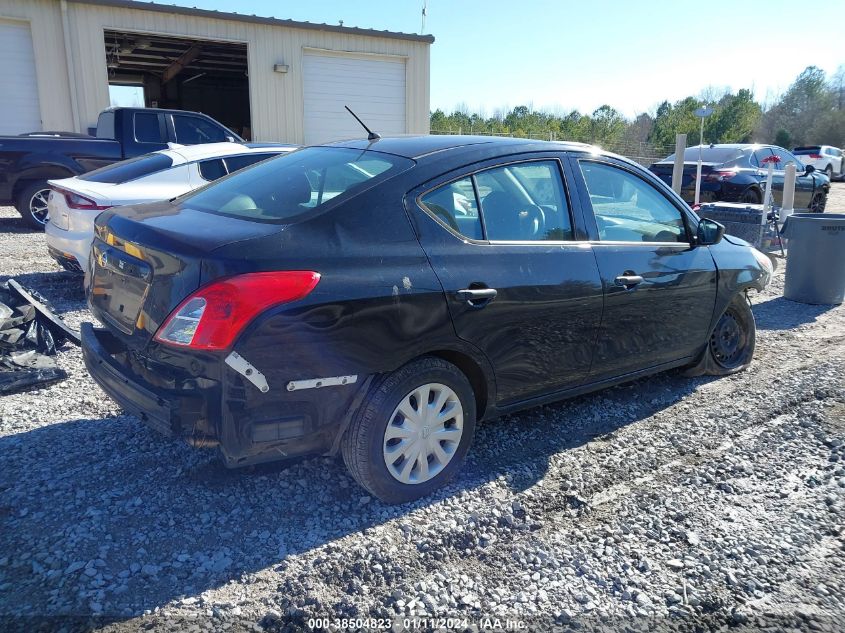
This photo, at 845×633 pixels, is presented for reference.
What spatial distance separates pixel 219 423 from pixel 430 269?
3.73ft

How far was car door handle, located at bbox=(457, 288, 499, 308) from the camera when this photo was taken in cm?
311

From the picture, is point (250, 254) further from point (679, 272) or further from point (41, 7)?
point (41, 7)

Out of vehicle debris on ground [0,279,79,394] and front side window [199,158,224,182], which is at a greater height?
front side window [199,158,224,182]

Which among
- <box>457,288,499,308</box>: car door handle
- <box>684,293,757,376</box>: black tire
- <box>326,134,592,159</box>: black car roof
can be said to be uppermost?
<box>326,134,592,159</box>: black car roof

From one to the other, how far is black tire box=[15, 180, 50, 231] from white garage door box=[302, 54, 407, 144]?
25.7 ft

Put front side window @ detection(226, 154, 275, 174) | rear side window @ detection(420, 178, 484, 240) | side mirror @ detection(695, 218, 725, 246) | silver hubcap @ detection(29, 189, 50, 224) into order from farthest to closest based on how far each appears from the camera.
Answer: silver hubcap @ detection(29, 189, 50, 224)
front side window @ detection(226, 154, 275, 174)
side mirror @ detection(695, 218, 725, 246)
rear side window @ detection(420, 178, 484, 240)

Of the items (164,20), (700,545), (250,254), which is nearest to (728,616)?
(700,545)

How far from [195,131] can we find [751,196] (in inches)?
428

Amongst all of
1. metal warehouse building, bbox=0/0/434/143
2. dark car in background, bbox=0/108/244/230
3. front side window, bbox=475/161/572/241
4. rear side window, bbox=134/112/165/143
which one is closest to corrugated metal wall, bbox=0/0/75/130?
metal warehouse building, bbox=0/0/434/143

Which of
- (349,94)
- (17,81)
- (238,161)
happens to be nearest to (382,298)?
(238,161)

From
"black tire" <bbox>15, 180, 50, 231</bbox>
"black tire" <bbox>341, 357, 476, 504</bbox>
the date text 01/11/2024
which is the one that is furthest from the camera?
"black tire" <bbox>15, 180, 50, 231</bbox>

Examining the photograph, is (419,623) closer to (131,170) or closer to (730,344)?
(730,344)

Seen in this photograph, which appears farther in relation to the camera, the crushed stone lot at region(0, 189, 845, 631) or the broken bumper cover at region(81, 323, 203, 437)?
the broken bumper cover at region(81, 323, 203, 437)

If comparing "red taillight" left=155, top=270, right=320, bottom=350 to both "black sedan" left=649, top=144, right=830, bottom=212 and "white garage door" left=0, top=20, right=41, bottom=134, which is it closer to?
"black sedan" left=649, top=144, right=830, bottom=212
